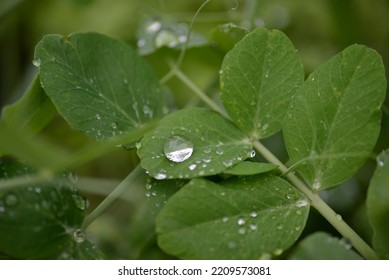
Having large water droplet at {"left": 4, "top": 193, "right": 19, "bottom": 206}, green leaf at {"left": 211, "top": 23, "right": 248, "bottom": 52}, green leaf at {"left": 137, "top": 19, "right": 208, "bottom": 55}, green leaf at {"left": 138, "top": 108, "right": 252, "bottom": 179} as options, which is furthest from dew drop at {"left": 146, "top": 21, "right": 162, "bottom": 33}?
large water droplet at {"left": 4, "top": 193, "right": 19, "bottom": 206}

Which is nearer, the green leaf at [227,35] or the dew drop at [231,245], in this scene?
the dew drop at [231,245]

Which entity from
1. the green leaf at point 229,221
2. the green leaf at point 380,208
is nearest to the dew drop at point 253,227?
the green leaf at point 229,221

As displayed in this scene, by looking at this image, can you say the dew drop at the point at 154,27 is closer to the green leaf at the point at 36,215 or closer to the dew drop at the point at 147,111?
the dew drop at the point at 147,111

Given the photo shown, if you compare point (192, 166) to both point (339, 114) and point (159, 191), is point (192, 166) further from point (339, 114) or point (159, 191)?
point (339, 114)

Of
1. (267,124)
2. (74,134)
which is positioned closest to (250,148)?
(267,124)

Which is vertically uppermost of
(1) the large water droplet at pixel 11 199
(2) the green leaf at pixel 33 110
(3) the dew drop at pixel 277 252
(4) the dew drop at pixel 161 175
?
(2) the green leaf at pixel 33 110
